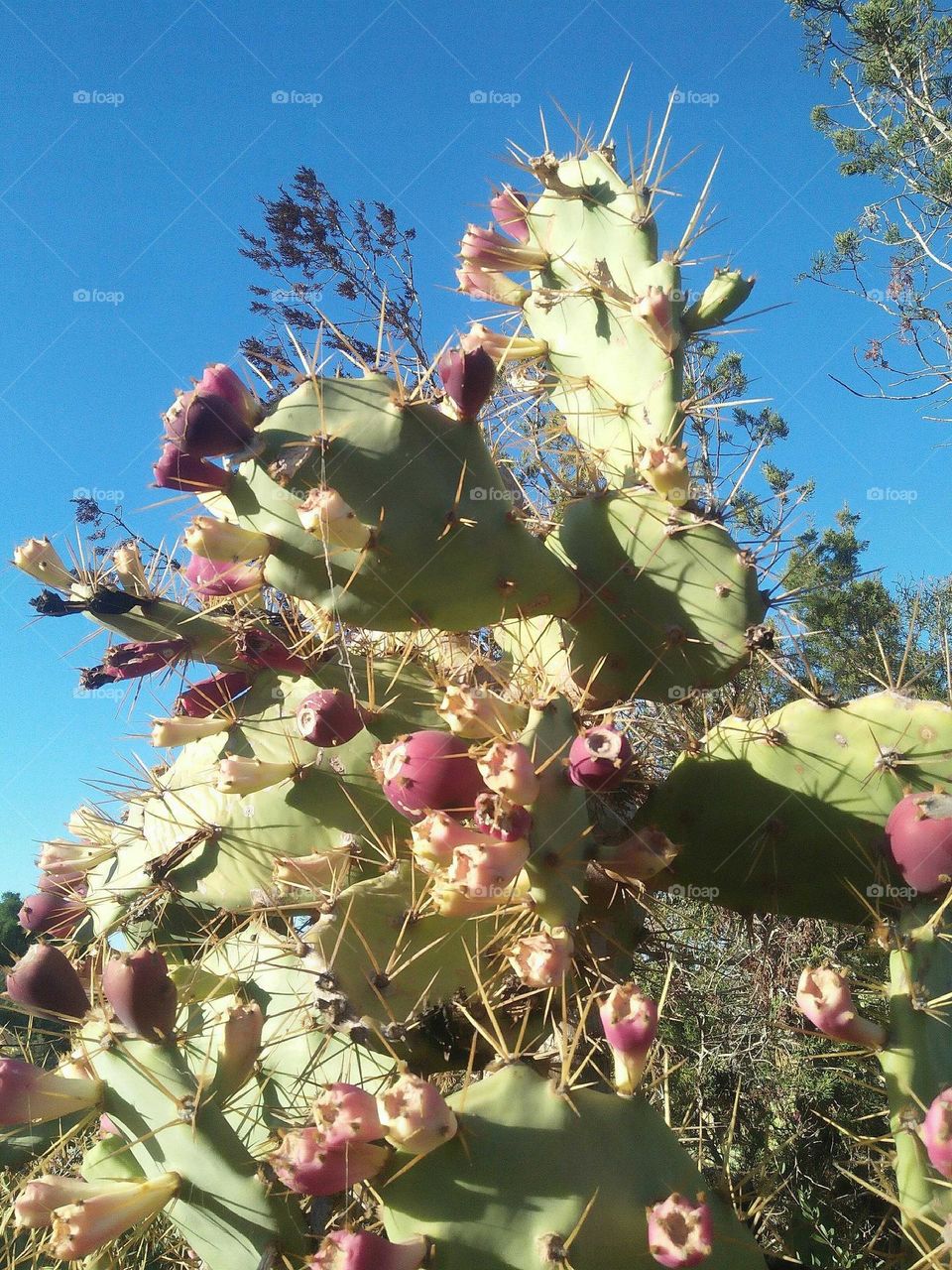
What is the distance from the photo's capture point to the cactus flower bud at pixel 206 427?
1573 mm

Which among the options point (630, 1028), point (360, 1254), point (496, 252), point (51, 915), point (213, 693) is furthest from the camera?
point (496, 252)

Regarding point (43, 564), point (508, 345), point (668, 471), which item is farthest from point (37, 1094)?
point (508, 345)

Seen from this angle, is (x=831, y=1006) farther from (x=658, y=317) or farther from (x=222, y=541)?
(x=658, y=317)

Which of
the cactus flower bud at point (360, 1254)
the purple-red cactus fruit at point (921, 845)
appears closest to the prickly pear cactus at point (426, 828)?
the cactus flower bud at point (360, 1254)

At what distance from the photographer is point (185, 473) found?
1.66 m

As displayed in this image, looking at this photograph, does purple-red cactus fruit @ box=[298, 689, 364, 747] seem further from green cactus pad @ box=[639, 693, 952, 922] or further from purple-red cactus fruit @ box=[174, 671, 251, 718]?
green cactus pad @ box=[639, 693, 952, 922]

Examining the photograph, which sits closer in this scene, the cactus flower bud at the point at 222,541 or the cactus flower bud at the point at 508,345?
the cactus flower bud at the point at 222,541

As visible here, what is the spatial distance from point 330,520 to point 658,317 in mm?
1113

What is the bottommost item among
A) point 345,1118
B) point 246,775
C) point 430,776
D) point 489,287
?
point 345,1118

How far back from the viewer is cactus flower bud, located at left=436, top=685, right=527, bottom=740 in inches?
57.2

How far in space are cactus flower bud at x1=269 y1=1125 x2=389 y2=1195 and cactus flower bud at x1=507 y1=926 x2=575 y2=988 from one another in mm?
321

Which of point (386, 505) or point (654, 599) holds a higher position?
point (654, 599)

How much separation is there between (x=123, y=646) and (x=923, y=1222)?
175cm

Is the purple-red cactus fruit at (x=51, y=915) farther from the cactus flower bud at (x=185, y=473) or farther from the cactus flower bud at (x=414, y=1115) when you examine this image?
the cactus flower bud at (x=414, y=1115)
